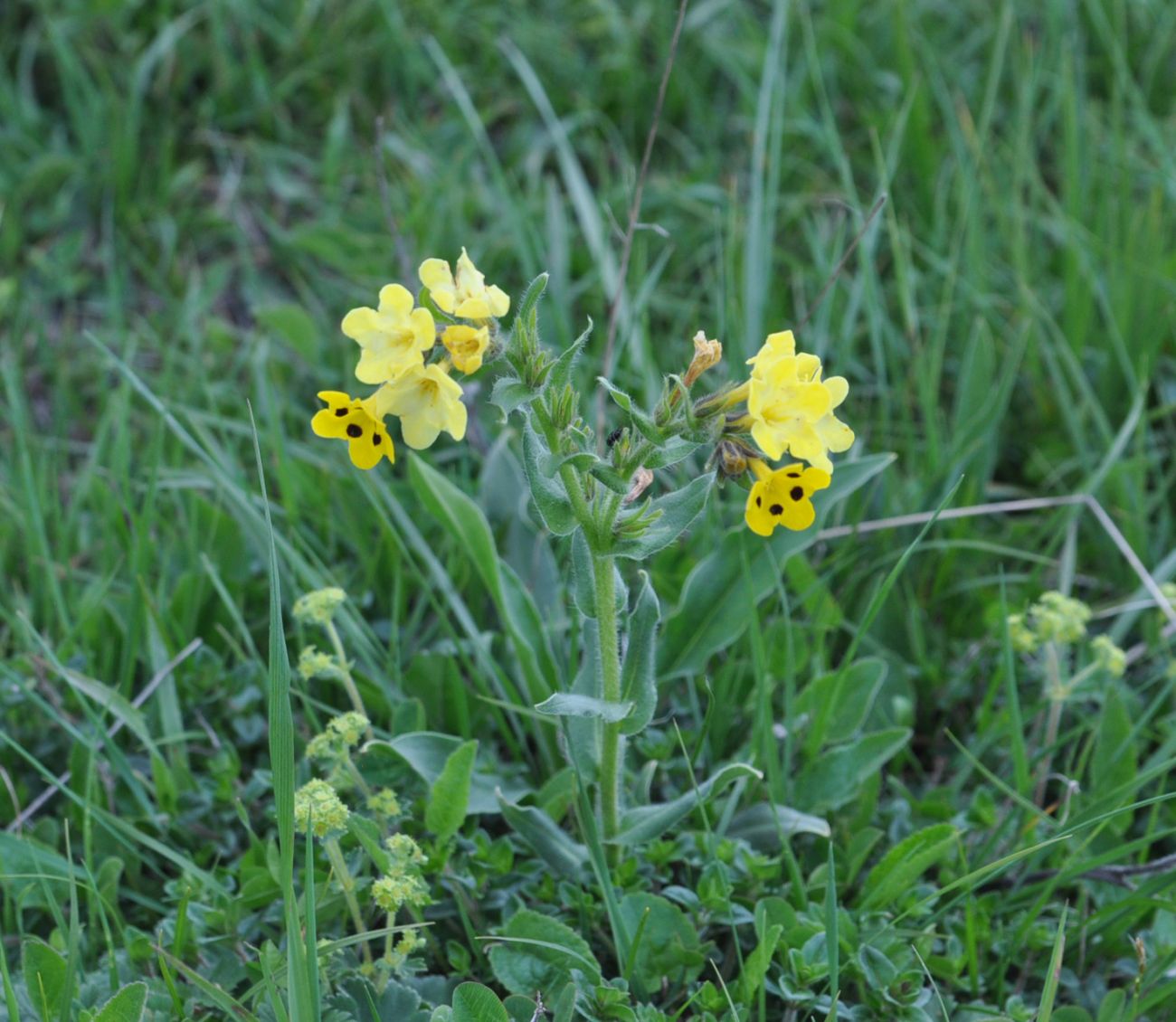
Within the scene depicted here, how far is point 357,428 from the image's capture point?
188 cm

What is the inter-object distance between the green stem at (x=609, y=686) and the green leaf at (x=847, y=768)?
43 cm

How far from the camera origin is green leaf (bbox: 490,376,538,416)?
1.85 metres

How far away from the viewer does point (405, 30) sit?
454 centimetres

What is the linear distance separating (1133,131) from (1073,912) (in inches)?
117

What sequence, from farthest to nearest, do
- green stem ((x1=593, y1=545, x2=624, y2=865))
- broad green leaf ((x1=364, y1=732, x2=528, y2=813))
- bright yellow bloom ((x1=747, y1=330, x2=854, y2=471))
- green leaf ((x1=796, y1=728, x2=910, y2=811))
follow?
green leaf ((x1=796, y1=728, x2=910, y2=811)) → broad green leaf ((x1=364, y1=732, x2=528, y2=813)) → green stem ((x1=593, y1=545, x2=624, y2=865)) → bright yellow bloom ((x1=747, y1=330, x2=854, y2=471))

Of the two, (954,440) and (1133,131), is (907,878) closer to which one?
(954,440)

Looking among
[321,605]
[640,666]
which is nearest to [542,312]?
[321,605]

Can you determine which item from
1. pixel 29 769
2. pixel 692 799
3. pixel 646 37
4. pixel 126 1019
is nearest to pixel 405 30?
pixel 646 37

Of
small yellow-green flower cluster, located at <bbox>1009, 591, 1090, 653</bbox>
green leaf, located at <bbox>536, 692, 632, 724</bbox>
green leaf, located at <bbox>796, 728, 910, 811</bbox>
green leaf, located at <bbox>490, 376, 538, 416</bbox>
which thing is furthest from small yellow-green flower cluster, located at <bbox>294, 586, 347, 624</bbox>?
small yellow-green flower cluster, located at <bbox>1009, 591, 1090, 653</bbox>

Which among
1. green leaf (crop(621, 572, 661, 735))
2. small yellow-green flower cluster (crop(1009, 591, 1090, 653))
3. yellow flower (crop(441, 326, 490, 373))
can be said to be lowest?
small yellow-green flower cluster (crop(1009, 591, 1090, 653))

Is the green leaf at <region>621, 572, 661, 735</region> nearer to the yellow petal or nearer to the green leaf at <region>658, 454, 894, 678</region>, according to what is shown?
the green leaf at <region>658, 454, 894, 678</region>

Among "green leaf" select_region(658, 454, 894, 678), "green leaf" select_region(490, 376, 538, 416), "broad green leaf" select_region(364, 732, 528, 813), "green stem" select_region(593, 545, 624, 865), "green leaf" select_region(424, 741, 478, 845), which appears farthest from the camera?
"green leaf" select_region(658, 454, 894, 678)

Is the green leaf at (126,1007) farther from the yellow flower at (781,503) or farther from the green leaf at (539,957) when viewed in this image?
the yellow flower at (781,503)

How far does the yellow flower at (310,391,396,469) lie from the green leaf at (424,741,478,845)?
0.58 m
